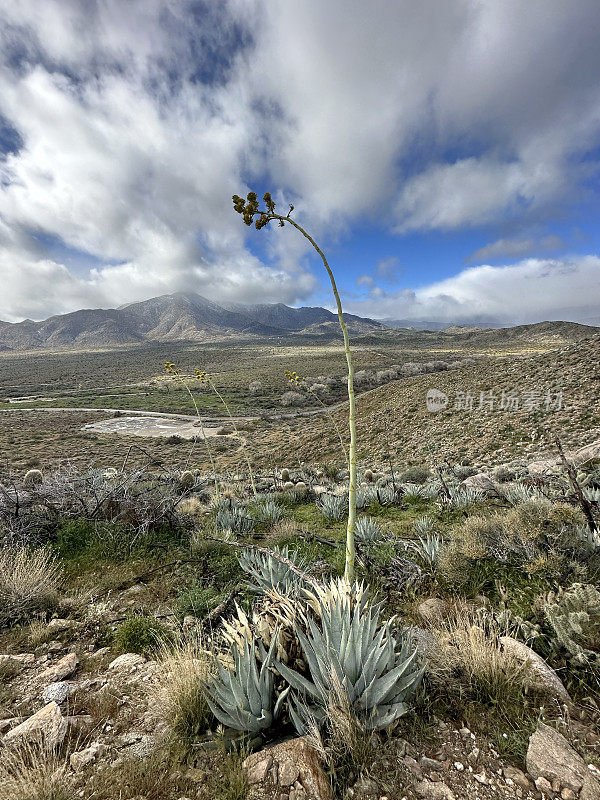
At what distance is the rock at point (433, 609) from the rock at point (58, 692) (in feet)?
9.67

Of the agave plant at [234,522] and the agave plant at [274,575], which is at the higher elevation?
the agave plant at [274,575]

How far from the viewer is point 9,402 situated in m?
65.9

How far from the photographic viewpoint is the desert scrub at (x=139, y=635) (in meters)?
3.06

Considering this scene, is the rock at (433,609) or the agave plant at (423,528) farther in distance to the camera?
the agave plant at (423,528)

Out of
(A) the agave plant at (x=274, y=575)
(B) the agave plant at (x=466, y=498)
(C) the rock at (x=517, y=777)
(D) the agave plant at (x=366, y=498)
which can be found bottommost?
(D) the agave plant at (x=366, y=498)

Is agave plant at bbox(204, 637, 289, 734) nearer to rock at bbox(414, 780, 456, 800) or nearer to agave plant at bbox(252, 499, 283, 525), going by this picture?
rock at bbox(414, 780, 456, 800)

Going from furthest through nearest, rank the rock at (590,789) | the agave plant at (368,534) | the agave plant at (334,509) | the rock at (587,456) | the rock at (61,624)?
the rock at (587,456)
the agave plant at (334,509)
the agave plant at (368,534)
the rock at (61,624)
the rock at (590,789)

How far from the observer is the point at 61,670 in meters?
2.75

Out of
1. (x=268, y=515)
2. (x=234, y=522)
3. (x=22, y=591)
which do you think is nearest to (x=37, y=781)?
(x=22, y=591)

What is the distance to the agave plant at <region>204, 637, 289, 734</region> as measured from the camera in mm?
2049

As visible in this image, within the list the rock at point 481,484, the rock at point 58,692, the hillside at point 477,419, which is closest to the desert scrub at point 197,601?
the rock at point 58,692

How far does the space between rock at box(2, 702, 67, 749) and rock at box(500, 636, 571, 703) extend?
9.62 ft

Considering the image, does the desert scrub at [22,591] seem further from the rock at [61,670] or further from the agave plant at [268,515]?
the agave plant at [268,515]

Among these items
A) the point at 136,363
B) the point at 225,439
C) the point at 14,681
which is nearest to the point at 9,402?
the point at 225,439
